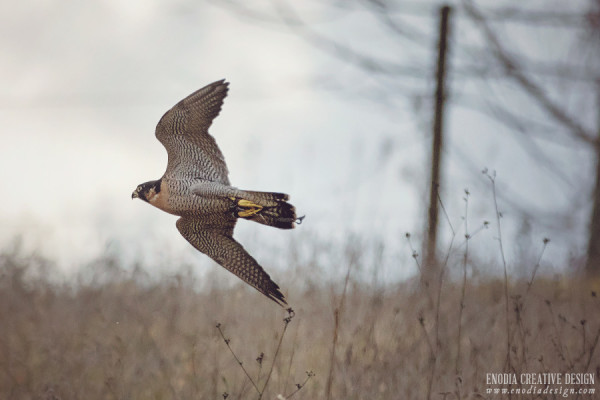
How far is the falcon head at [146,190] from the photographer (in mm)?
2512

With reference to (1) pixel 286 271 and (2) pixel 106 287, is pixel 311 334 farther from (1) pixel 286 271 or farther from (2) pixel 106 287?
(2) pixel 106 287

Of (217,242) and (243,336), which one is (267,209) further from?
(243,336)

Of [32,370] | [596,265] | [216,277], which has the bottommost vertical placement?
[32,370]

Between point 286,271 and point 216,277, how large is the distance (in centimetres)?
50

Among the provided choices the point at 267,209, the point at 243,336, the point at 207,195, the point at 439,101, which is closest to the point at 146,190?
the point at 207,195

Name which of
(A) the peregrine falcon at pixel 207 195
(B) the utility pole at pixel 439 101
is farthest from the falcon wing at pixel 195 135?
(B) the utility pole at pixel 439 101

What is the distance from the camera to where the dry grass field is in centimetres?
396

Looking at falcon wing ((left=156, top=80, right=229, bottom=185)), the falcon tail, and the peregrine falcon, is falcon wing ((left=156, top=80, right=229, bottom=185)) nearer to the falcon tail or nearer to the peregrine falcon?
the peregrine falcon

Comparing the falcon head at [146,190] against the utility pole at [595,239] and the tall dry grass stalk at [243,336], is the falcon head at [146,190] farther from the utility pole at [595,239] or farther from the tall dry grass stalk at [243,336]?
the utility pole at [595,239]

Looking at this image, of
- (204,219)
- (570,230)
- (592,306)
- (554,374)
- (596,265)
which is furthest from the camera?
(596,265)

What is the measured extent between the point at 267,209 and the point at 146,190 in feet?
1.57

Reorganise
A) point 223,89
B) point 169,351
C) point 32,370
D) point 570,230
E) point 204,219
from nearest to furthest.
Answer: point 204,219 < point 223,89 < point 32,370 < point 169,351 < point 570,230

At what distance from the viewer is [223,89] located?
10.1ft

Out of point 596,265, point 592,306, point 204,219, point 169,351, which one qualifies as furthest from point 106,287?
point 596,265
